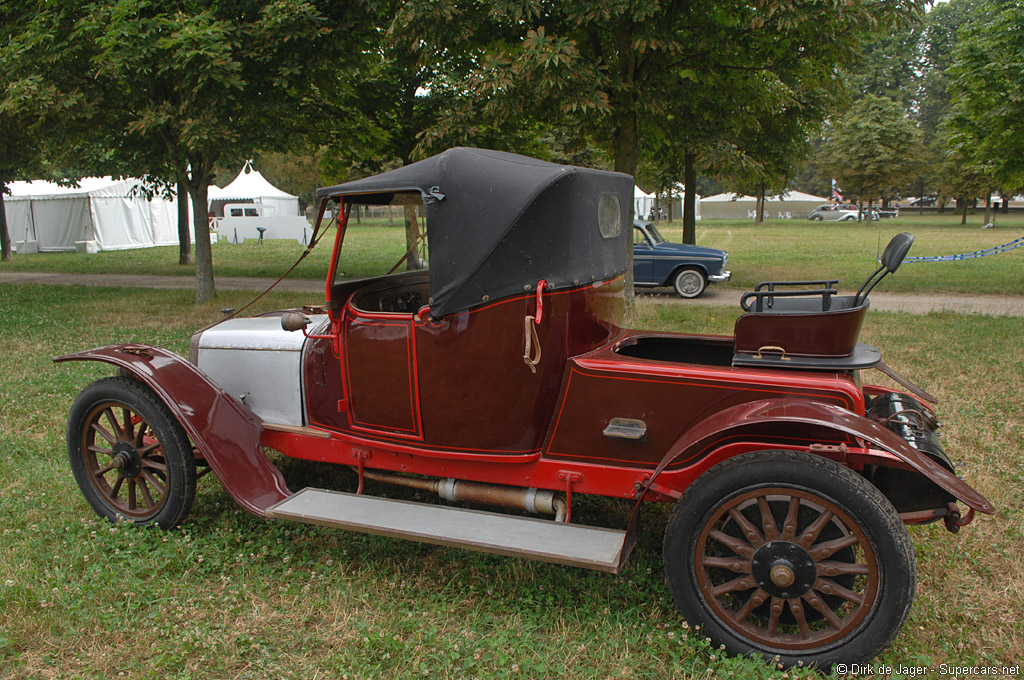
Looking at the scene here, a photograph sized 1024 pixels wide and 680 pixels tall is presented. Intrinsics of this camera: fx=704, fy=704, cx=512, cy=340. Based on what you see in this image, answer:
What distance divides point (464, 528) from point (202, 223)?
440 inches

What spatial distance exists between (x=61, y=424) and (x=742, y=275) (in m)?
14.9

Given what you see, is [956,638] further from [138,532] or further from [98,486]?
[98,486]

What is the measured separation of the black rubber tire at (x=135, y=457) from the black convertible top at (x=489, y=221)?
1736 mm

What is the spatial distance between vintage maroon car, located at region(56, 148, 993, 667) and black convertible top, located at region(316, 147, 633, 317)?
11mm

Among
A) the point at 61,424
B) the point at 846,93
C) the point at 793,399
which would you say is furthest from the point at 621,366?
the point at 846,93

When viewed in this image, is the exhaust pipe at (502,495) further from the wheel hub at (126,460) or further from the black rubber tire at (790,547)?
the wheel hub at (126,460)

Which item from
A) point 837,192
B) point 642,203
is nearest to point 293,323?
point 837,192

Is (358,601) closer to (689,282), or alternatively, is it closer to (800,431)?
(800,431)

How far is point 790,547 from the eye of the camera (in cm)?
A: 291

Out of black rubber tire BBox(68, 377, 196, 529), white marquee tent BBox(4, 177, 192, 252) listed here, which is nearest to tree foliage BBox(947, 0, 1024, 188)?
black rubber tire BBox(68, 377, 196, 529)

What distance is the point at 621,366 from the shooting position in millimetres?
3340

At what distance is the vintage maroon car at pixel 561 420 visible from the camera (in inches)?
114

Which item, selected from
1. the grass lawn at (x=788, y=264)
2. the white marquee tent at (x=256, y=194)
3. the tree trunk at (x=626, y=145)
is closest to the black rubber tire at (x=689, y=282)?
the grass lawn at (x=788, y=264)

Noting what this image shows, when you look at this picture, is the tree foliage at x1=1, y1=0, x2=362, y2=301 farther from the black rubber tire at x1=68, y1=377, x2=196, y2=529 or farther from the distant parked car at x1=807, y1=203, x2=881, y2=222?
the distant parked car at x1=807, y1=203, x2=881, y2=222
